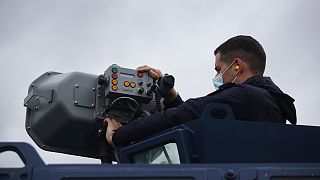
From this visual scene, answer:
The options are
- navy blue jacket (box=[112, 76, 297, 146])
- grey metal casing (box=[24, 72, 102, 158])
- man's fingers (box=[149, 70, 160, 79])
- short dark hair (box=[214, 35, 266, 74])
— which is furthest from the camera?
short dark hair (box=[214, 35, 266, 74])

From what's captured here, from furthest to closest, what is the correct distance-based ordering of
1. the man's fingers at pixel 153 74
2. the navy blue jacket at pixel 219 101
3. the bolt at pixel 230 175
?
the man's fingers at pixel 153 74 < the navy blue jacket at pixel 219 101 < the bolt at pixel 230 175

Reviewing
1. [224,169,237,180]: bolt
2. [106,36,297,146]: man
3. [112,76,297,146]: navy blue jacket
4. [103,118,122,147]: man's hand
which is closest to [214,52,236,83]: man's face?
[106,36,297,146]: man

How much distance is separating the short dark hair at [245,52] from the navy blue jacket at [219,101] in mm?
692

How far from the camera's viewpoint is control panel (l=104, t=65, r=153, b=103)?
11.9 feet

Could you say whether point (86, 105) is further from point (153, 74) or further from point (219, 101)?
point (219, 101)

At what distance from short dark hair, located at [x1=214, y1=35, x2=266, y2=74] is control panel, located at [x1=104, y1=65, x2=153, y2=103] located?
55 centimetres

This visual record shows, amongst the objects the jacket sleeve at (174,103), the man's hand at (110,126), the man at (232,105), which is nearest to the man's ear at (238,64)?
the man at (232,105)

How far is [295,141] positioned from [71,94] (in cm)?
148

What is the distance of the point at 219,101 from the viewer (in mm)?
2980

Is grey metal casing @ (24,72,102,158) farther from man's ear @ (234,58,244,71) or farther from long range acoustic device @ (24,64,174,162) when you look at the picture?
man's ear @ (234,58,244,71)

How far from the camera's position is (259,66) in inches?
155

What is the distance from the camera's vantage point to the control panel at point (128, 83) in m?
3.63

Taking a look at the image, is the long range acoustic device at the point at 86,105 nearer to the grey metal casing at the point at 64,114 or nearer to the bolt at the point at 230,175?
the grey metal casing at the point at 64,114

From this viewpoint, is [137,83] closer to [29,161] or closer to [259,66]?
[259,66]
